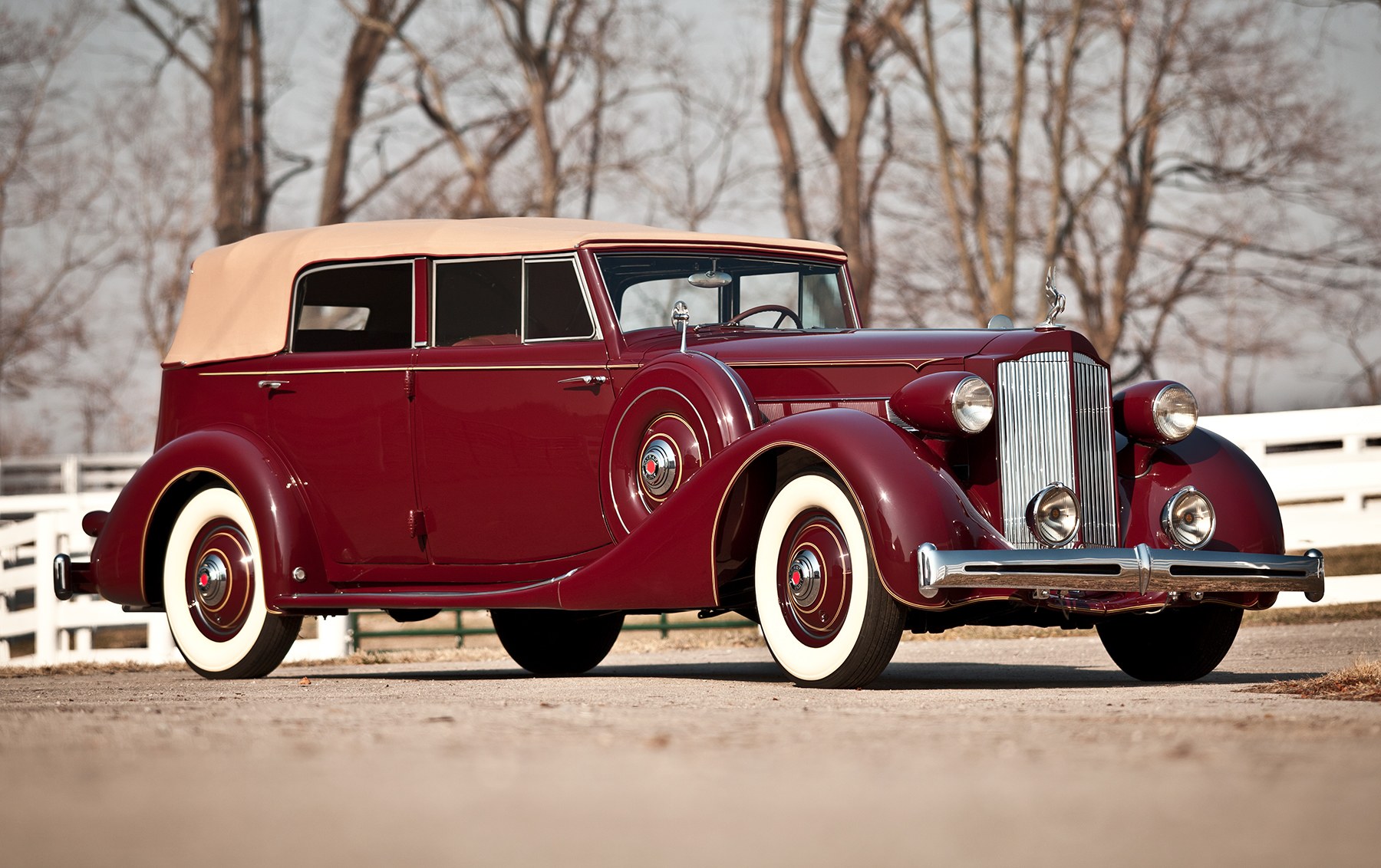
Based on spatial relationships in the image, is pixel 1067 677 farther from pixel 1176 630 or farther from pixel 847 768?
pixel 847 768

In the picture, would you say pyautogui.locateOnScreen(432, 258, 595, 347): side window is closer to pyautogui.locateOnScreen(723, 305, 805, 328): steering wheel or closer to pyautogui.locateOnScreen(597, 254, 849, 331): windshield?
pyautogui.locateOnScreen(597, 254, 849, 331): windshield

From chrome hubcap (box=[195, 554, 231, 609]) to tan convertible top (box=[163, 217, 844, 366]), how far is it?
105cm

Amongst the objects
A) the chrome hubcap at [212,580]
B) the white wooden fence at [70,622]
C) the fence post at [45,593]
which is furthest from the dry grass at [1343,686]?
the fence post at [45,593]

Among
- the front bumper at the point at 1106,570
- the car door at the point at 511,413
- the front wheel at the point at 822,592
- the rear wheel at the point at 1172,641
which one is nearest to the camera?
the front bumper at the point at 1106,570

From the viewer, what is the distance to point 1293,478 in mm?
11766

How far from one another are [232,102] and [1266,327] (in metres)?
15.4

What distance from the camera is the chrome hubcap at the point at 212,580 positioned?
8.28m

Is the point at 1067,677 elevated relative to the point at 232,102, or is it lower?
lower

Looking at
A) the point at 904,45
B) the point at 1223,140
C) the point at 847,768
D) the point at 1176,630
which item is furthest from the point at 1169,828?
the point at 1223,140

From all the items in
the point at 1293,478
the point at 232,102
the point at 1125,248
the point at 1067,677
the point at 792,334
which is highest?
the point at 232,102

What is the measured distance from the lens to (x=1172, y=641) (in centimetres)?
735

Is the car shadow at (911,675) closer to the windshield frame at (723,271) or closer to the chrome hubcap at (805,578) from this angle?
the chrome hubcap at (805,578)

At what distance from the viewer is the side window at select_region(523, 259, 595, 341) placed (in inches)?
300

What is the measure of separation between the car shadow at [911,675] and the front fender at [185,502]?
0.68m
